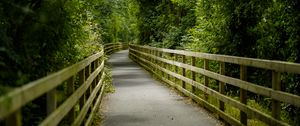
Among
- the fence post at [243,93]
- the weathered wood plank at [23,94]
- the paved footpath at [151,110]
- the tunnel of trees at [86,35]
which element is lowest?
the paved footpath at [151,110]

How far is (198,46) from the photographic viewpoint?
13.1 m

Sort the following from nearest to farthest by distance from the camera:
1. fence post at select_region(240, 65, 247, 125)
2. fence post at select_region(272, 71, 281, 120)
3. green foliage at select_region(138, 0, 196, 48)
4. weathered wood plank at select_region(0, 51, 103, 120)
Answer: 1. weathered wood plank at select_region(0, 51, 103, 120)
2. fence post at select_region(272, 71, 281, 120)
3. fence post at select_region(240, 65, 247, 125)
4. green foliage at select_region(138, 0, 196, 48)

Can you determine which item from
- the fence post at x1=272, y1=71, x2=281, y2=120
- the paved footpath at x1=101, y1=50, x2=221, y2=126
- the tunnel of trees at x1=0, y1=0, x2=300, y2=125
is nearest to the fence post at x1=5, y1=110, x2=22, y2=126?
the tunnel of trees at x1=0, y1=0, x2=300, y2=125

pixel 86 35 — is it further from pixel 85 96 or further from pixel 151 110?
pixel 85 96

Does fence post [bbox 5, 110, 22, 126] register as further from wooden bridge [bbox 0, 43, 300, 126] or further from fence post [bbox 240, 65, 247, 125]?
fence post [bbox 240, 65, 247, 125]

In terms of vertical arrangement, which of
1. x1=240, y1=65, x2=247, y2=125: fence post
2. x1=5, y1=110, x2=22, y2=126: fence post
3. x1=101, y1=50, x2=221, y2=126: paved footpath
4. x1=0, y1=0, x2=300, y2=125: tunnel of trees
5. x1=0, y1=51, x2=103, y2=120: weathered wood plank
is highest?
x1=0, y1=0, x2=300, y2=125: tunnel of trees

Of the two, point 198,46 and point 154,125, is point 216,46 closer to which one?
point 198,46

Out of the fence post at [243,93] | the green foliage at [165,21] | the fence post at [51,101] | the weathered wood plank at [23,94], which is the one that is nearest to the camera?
the weathered wood plank at [23,94]

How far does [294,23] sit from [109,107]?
14.2 feet

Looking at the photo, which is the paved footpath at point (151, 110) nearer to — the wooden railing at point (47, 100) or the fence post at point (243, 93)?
the fence post at point (243, 93)

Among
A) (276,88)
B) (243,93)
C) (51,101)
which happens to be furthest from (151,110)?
(51,101)

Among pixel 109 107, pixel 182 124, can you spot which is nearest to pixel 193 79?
pixel 109 107

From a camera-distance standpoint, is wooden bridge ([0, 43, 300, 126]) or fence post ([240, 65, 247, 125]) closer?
wooden bridge ([0, 43, 300, 126])

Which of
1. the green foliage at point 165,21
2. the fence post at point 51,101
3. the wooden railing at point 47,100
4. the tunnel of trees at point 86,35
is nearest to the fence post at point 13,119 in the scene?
the wooden railing at point 47,100
